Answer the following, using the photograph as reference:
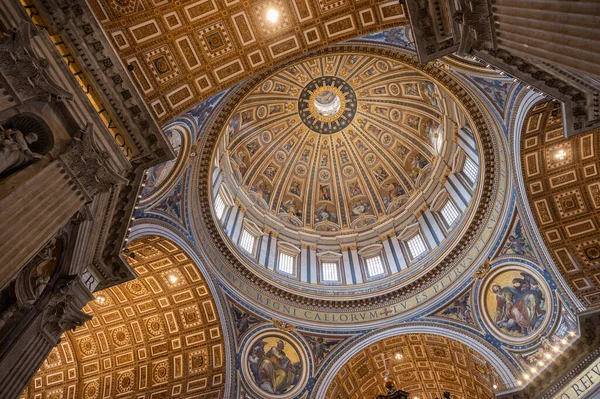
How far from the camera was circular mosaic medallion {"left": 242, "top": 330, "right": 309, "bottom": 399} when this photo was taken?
18516 mm

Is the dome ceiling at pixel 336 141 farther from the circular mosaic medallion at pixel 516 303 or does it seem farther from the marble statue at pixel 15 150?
the marble statue at pixel 15 150

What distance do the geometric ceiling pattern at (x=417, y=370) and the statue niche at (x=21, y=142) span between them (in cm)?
1524

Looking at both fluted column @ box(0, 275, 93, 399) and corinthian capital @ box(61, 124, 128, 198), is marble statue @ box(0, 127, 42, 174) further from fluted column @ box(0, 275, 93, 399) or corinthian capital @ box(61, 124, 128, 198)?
fluted column @ box(0, 275, 93, 399)

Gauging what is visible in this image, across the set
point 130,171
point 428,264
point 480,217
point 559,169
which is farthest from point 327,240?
point 130,171

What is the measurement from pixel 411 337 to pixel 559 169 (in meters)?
9.45

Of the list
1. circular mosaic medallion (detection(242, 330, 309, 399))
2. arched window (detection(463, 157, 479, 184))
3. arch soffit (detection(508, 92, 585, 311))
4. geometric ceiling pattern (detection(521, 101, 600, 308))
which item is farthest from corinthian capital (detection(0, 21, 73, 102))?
arched window (detection(463, 157, 479, 184))

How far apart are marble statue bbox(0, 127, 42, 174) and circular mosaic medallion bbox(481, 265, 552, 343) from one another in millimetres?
16373

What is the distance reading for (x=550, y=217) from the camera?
15.4m

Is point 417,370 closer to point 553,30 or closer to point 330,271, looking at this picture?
point 330,271

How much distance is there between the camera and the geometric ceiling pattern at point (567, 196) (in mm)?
14242

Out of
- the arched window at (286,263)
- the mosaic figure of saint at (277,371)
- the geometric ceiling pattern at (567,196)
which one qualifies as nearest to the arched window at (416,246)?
the arched window at (286,263)

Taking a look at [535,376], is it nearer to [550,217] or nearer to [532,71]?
[550,217]

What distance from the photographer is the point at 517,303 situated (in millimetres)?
16984

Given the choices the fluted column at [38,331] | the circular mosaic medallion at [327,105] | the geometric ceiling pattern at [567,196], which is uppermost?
the circular mosaic medallion at [327,105]
